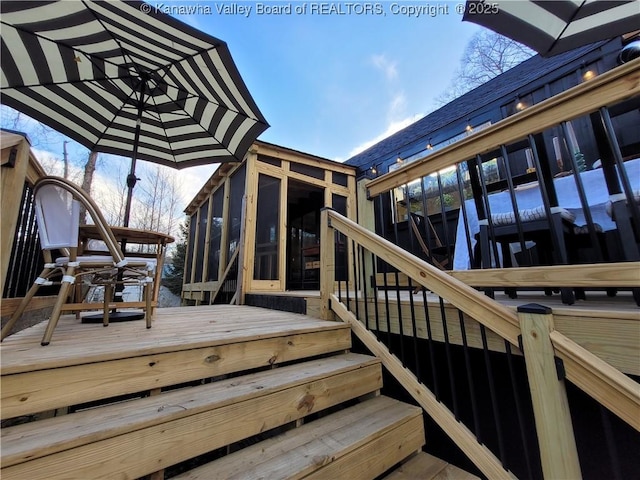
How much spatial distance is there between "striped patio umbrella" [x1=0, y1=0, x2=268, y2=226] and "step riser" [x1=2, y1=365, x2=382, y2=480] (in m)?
1.97

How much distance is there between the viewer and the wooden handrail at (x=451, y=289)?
3.68 ft

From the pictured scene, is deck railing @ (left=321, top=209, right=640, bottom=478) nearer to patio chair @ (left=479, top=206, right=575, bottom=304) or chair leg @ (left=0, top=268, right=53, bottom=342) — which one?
patio chair @ (left=479, top=206, right=575, bottom=304)

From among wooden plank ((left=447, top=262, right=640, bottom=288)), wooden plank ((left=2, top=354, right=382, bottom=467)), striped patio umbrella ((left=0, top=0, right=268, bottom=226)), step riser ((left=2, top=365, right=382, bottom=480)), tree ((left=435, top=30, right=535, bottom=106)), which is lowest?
step riser ((left=2, top=365, right=382, bottom=480))

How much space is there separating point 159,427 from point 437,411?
1326 millimetres

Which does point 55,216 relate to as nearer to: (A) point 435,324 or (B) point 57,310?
(B) point 57,310

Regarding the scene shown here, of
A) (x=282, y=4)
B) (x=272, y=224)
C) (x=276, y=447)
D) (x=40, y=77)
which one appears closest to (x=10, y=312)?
(x=40, y=77)

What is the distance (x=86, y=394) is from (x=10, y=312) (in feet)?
4.30

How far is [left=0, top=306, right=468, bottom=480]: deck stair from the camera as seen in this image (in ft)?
2.83

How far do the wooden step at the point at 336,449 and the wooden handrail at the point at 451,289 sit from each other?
67 centimetres

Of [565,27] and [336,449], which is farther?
[565,27]

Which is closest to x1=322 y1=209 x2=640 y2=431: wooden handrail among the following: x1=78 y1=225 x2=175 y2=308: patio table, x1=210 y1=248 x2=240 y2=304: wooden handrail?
x1=78 y1=225 x2=175 y2=308: patio table

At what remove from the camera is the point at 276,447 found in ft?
3.65

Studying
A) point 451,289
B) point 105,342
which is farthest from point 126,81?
point 451,289

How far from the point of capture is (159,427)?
3.10 ft
